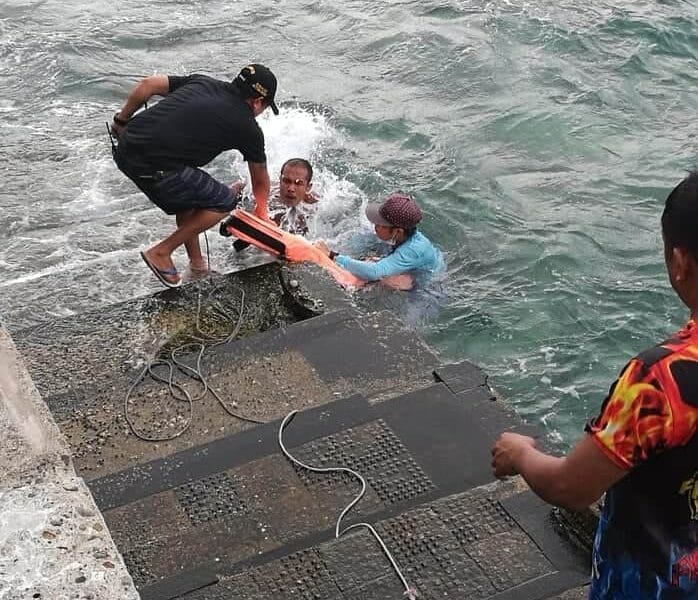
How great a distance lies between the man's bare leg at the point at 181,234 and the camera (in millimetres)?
7480

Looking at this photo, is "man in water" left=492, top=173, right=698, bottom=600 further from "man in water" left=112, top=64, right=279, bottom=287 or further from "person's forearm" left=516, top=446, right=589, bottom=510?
"man in water" left=112, top=64, right=279, bottom=287

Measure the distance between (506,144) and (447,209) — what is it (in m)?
1.98

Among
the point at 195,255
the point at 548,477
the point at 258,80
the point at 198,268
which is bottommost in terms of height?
the point at 198,268

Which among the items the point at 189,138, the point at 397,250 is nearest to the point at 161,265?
the point at 189,138

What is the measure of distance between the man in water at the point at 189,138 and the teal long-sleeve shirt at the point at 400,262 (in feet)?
3.50

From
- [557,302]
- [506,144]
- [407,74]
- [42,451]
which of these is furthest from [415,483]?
[407,74]

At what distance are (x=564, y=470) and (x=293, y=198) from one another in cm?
655

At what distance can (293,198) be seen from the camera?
8.86 meters

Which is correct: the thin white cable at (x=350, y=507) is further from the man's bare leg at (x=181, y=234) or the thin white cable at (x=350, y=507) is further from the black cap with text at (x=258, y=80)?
the black cap with text at (x=258, y=80)

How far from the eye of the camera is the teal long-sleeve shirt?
25.9 feet

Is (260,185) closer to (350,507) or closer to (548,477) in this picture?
(350,507)

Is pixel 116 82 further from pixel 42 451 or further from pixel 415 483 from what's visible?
pixel 42 451

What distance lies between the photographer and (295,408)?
18.2 feet

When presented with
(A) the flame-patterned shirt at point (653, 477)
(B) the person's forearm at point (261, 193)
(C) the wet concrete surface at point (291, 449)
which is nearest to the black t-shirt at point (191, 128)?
(B) the person's forearm at point (261, 193)
